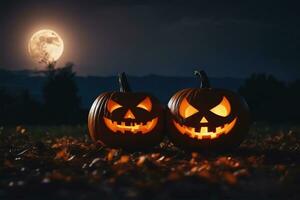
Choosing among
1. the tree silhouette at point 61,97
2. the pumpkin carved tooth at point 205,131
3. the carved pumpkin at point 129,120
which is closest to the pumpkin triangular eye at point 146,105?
the carved pumpkin at point 129,120

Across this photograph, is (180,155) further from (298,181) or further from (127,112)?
(298,181)

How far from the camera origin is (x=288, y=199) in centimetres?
491

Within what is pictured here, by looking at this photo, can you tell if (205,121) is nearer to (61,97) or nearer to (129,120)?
(129,120)

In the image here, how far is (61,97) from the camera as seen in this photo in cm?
3347

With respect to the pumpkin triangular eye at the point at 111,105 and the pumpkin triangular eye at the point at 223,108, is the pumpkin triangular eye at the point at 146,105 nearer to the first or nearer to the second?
the pumpkin triangular eye at the point at 111,105

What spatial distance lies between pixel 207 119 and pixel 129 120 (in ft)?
4.11

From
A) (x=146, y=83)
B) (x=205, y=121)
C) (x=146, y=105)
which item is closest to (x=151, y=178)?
(x=205, y=121)

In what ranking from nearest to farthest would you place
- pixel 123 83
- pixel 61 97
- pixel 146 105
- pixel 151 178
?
pixel 151 178 < pixel 146 105 < pixel 123 83 < pixel 61 97

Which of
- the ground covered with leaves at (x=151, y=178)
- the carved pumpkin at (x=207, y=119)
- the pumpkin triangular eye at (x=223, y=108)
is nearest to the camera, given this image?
the ground covered with leaves at (x=151, y=178)

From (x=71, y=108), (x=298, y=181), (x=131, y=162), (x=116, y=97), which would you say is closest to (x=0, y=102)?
(x=71, y=108)

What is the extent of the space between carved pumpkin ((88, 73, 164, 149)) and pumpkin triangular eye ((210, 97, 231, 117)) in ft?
3.05

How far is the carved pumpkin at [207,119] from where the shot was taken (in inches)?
334

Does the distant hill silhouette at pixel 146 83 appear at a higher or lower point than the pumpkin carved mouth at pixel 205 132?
lower

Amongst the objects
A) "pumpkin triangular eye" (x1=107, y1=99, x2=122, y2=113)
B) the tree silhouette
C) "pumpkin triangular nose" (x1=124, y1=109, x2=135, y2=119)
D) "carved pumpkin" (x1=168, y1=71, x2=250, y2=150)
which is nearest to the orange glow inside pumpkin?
"carved pumpkin" (x1=168, y1=71, x2=250, y2=150)
